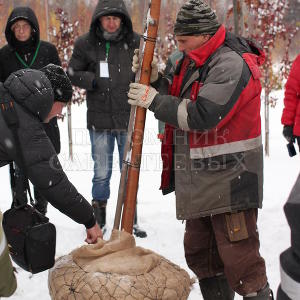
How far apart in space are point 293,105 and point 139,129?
2268 millimetres

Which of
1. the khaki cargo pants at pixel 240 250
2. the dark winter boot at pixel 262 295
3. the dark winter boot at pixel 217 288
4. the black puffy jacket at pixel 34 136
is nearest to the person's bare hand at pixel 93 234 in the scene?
the black puffy jacket at pixel 34 136

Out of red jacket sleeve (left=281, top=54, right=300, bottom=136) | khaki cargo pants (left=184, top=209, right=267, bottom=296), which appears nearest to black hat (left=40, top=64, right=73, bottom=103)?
khaki cargo pants (left=184, top=209, right=267, bottom=296)

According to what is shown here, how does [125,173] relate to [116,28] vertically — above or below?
below

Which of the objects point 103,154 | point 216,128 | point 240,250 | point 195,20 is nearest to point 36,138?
point 216,128

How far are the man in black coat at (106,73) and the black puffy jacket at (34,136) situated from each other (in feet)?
6.90

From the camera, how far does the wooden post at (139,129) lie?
270 centimetres

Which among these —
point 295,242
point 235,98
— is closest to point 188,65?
point 235,98

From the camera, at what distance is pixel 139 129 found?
9.12ft

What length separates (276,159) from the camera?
8.00 metres

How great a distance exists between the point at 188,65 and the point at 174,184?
79 centimetres

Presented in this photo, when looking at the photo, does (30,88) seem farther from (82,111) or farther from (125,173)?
(82,111)

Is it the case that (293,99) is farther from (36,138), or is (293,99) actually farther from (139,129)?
(36,138)

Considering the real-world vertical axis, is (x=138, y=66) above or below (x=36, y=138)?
above

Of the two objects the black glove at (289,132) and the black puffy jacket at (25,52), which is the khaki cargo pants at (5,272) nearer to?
the black puffy jacket at (25,52)
